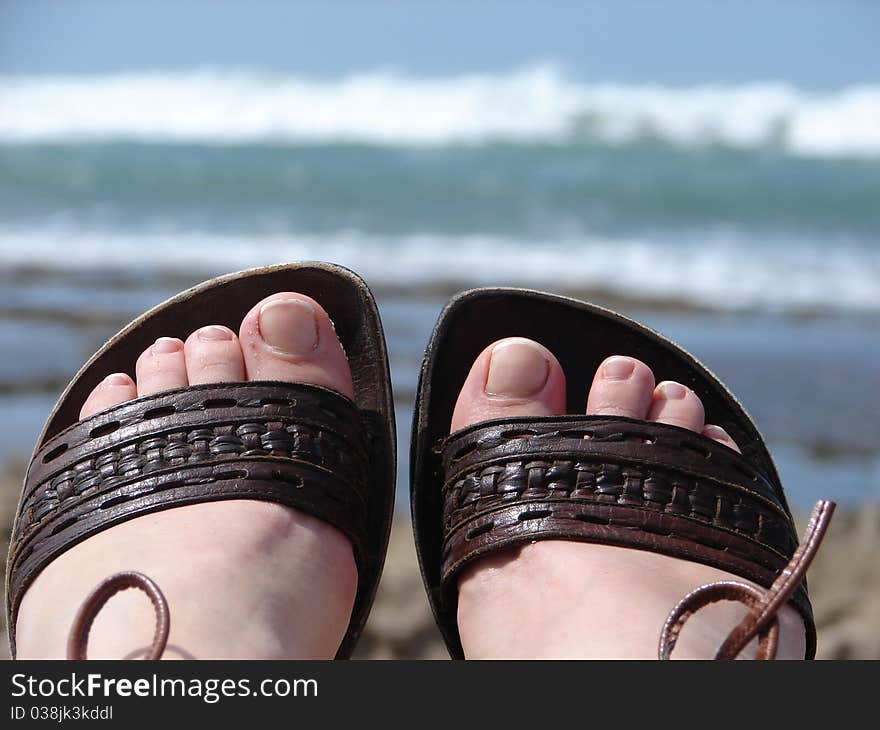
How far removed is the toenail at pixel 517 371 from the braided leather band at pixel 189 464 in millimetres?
283

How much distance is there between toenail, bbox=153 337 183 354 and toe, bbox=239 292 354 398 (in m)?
0.13

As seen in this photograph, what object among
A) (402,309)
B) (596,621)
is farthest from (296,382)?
(402,309)

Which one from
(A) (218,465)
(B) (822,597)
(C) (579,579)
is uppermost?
A: (A) (218,465)

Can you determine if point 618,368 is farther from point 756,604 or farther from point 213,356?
point 213,356

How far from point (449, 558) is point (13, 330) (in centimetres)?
280

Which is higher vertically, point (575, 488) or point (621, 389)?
point (621, 389)

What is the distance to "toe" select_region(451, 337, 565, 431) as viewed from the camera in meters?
1.69

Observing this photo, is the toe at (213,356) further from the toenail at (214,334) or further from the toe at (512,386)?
the toe at (512,386)

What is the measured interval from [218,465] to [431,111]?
1128 cm

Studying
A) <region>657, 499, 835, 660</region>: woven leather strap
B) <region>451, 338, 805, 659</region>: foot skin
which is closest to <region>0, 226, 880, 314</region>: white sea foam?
<region>451, 338, 805, 659</region>: foot skin

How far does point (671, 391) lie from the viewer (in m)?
1.76

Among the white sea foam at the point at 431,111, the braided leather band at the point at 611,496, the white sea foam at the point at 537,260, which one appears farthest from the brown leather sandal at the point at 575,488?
the white sea foam at the point at 431,111

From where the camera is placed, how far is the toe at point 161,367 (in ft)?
5.65

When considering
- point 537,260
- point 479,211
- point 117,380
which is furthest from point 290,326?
point 479,211
